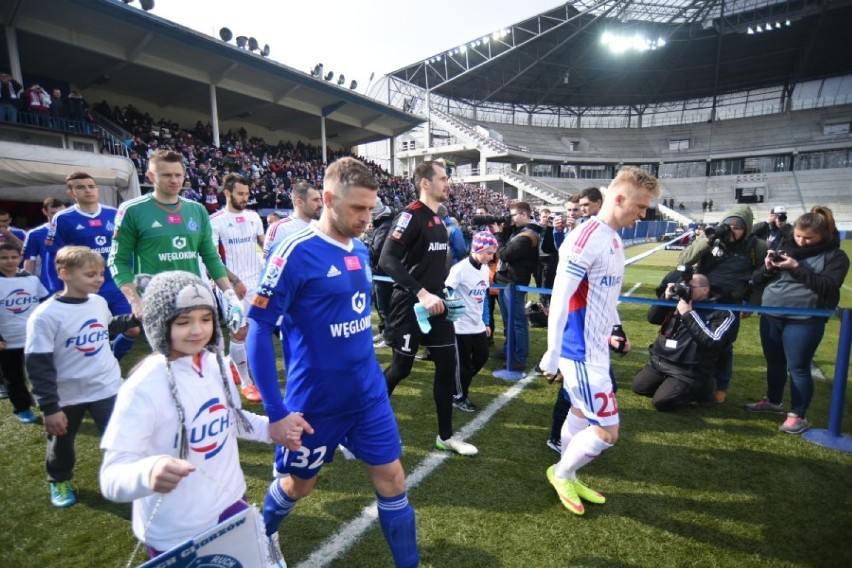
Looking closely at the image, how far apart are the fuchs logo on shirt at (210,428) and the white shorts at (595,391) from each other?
82.9 inches

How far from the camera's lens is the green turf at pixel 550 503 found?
8.70 ft

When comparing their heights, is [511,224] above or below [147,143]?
below

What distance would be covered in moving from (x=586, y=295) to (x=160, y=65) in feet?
75.1

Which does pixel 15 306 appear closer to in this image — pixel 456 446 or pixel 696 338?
pixel 456 446

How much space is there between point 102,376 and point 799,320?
6.02 meters

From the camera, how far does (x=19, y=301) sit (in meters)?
4.54

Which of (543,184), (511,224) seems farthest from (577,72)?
(511,224)

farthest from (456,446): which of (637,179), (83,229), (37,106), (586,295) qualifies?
(37,106)

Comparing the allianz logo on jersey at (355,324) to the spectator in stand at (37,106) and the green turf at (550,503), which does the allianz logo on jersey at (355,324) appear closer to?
the green turf at (550,503)

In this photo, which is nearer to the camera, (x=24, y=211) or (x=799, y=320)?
(x=799, y=320)

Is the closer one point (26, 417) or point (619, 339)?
point (619, 339)

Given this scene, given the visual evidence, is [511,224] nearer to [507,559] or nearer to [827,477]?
[827,477]

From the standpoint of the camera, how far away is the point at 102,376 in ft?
10.0

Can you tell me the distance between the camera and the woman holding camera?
409cm
